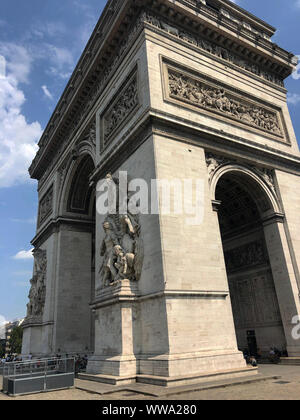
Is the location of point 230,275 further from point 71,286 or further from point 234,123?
point 71,286

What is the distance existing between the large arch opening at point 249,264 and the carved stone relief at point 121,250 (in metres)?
4.80

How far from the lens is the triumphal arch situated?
35.1 feet

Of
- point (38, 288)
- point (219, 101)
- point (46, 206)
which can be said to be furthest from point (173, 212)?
point (46, 206)

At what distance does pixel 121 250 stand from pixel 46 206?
14194mm

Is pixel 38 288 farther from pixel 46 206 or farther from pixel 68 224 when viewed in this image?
pixel 46 206

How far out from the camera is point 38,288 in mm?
21844

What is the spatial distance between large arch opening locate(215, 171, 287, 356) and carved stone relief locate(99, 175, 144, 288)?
189 inches

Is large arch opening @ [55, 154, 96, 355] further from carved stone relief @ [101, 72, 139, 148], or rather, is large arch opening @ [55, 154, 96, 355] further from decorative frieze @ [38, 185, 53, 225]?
carved stone relief @ [101, 72, 139, 148]

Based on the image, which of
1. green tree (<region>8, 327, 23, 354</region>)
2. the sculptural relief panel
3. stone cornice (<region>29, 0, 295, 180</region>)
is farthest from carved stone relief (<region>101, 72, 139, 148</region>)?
green tree (<region>8, 327, 23, 354</region>)

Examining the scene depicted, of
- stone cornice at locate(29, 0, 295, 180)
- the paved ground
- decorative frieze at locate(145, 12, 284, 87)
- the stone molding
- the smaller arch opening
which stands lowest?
the paved ground

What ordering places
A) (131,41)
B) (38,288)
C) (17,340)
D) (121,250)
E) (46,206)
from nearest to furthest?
1. (121,250)
2. (131,41)
3. (38,288)
4. (46,206)
5. (17,340)

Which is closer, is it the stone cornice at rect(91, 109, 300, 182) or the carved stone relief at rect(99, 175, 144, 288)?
the carved stone relief at rect(99, 175, 144, 288)

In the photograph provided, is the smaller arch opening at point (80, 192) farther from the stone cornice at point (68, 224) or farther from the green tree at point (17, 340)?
the green tree at point (17, 340)

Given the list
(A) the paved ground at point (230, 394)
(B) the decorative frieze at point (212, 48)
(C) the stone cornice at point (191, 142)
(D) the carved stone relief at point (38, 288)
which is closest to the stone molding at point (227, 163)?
(C) the stone cornice at point (191, 142)
